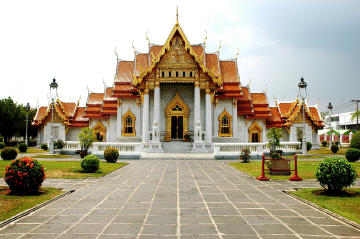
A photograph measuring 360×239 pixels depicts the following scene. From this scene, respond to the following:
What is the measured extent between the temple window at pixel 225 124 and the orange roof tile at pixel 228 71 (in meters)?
4.43

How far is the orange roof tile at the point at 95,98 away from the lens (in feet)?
136

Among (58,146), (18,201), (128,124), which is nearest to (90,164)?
(18,201)

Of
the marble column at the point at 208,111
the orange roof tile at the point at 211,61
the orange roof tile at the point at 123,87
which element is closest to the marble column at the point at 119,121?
the orange roof tile at the point at 123,87

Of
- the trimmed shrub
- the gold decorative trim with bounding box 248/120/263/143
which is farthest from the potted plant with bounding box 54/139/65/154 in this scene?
the trimmed shrub

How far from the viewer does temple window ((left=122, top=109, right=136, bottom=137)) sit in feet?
117

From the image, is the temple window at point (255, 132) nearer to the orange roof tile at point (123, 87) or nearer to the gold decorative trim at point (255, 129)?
the gold decorative trim at point (255, 129)

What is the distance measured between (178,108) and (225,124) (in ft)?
18.5

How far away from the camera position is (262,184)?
12312 mm

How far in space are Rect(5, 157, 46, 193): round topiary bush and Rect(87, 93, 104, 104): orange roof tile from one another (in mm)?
32138

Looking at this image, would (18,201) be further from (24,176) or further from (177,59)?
(177,59)

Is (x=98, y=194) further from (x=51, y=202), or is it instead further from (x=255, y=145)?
(x=255, y=145)

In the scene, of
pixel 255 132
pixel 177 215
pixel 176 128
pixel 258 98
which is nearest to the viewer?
pixel 177 215

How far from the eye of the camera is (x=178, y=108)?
114 ft

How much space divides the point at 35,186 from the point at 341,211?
27.9 ft
